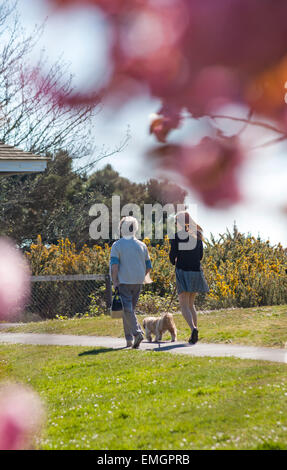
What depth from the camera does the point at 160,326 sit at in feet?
31.9

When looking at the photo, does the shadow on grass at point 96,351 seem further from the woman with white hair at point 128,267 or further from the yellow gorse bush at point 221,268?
the yellow gorse bush at point 221,268

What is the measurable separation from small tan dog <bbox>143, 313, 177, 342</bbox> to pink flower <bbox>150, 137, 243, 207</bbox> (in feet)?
28.5

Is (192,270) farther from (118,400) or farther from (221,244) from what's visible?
(221,244)

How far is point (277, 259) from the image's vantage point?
58.8 ft

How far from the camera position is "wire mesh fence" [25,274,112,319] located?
1608cm

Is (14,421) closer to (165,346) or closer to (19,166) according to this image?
(165,346)

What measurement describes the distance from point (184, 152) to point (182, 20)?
8.9 inches

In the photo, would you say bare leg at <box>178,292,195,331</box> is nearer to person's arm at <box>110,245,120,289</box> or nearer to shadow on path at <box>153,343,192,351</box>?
shadow on path at <box>153,343,192,351</box>

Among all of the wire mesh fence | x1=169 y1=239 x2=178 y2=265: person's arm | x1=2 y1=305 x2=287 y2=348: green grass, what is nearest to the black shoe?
x1=2 y1=305 x2=287 y2=348: green grass

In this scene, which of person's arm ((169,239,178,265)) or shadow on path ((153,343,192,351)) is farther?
shadow on path ((153,343,192,351))

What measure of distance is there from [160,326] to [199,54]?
9.06 meters

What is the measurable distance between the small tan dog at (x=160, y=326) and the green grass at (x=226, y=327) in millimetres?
537

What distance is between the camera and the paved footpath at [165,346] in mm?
8180

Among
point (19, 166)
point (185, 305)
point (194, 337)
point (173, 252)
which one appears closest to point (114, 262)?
point (173, 252)
